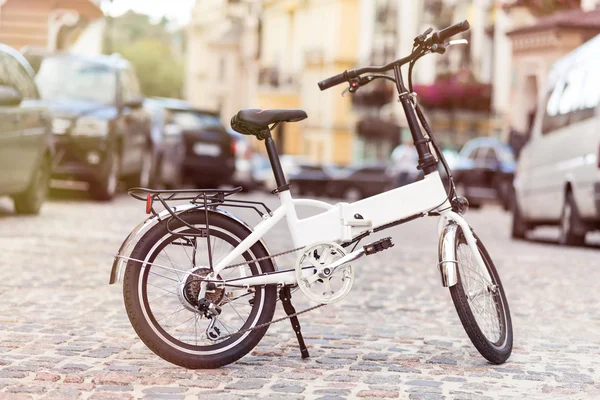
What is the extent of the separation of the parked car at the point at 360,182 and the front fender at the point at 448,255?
38.4 metres

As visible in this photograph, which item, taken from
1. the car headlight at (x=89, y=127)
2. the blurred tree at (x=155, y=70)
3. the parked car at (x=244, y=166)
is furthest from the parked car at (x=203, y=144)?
the blurred tree at (x=155, y=70)

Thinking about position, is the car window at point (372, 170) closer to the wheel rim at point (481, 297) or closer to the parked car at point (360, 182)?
the parked car at point (360, 182)

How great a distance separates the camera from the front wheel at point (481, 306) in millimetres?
6602

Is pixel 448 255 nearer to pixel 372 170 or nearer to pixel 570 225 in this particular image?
pixel 570 225

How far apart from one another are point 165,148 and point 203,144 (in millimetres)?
1330

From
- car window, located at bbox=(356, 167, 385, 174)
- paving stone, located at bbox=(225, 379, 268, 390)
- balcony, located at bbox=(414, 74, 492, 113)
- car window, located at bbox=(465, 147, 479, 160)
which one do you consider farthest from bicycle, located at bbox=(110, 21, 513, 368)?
balcony, located at bbox=(414, 74, 492, 113)

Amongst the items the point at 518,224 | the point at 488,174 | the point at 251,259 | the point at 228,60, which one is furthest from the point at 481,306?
the point at 228,60

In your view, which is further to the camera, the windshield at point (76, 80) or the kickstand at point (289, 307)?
the windshield at point (76, 80)

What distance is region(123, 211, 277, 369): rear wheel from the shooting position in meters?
6.34

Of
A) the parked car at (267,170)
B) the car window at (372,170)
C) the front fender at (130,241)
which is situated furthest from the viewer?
the parked car at (267,170)

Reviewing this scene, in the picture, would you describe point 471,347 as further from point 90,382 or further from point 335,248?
point 90,382

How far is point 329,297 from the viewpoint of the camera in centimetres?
657

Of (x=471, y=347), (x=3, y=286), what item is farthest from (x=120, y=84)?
(x=471, y=347)

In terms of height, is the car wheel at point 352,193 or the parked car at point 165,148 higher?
the parked car at point 165,148
